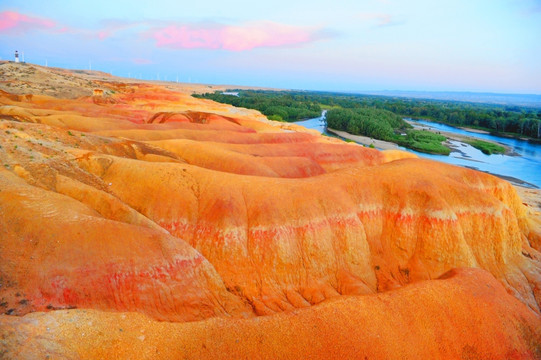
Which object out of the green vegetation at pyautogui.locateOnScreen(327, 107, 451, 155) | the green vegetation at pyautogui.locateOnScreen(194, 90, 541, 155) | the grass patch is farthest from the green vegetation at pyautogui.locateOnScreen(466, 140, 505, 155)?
the grass patch

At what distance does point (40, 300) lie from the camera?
1092cm

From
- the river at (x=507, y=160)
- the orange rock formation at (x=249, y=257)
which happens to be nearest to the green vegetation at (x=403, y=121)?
the river at (x=507, y=160)

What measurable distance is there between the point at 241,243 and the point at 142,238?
5939mm

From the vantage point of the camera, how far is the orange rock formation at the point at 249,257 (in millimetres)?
11266

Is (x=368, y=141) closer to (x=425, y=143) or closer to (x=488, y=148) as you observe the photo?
(x=425, y=143)

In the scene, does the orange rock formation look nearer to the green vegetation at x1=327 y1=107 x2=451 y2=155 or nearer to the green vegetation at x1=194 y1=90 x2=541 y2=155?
the green vegetation at x1=327 y1=107 x2=451 y2=155

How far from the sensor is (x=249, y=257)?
727 inches

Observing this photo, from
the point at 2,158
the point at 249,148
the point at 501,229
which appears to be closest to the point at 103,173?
the point at 2,158

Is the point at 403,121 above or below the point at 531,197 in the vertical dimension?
above

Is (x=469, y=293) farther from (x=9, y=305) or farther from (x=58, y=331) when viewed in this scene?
(x=9, y=305)

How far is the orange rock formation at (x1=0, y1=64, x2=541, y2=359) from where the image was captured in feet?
37.0

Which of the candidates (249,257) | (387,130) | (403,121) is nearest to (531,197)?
(249,257)

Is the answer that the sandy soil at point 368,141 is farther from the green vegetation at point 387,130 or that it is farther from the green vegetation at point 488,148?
the green vegetation at point 488,148

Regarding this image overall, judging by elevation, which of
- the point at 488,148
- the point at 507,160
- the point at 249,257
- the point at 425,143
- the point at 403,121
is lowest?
the point at 249,257
